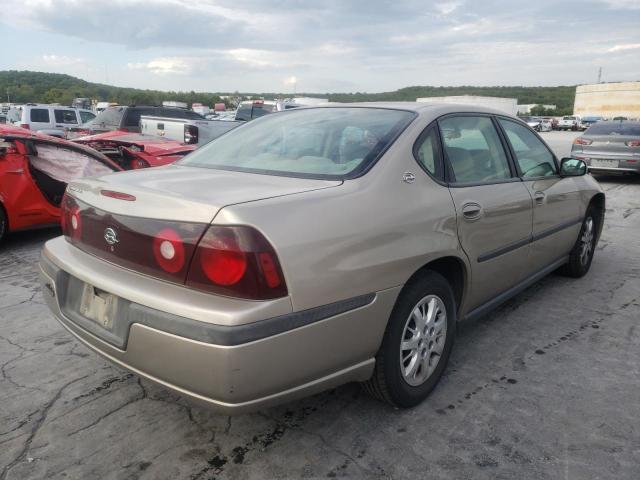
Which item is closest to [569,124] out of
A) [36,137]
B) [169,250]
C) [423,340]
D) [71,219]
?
[36,137]

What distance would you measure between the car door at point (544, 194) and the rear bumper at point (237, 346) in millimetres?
1776

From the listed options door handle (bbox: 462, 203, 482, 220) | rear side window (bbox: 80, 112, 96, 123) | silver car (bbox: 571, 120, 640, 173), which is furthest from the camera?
rear side window (bbox: 80, 112, 96, 123)

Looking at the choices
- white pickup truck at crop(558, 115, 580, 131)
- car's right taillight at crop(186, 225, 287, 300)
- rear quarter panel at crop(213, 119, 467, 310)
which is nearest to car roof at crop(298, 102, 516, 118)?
rear quarter panel at crop(213, 119, 467, 310)

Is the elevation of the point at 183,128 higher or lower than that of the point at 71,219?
higher

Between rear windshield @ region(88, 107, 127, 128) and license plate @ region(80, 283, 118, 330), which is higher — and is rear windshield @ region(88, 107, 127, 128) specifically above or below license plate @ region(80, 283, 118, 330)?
above

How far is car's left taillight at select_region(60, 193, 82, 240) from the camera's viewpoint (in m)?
2.52

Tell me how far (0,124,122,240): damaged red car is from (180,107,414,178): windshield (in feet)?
10.8

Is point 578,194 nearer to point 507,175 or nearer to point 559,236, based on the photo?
point 559,236

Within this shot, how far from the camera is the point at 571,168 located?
404 cm

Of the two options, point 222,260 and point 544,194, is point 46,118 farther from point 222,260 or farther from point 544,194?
point 222,260

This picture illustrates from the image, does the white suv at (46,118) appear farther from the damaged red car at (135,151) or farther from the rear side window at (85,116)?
the damaged red car at (135,151)

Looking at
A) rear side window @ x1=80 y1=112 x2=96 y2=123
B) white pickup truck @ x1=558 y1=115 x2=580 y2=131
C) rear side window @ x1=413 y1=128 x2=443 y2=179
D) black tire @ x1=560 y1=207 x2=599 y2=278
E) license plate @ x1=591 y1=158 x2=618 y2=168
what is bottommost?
black tire @ x1=560 y1=207 x2=599 y2=278

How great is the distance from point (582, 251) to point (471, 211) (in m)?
2.39

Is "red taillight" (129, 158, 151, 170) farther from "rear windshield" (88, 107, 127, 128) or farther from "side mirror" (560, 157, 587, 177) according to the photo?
"rear windshield" (88, 107, 127, 128)
